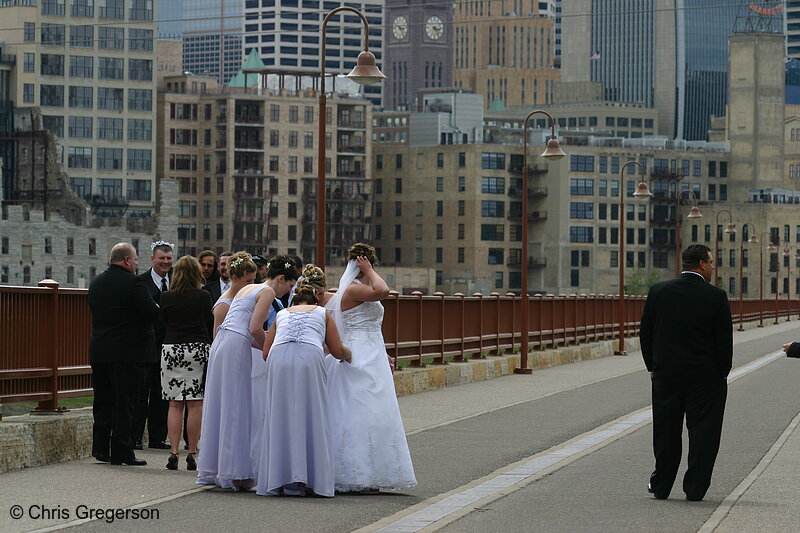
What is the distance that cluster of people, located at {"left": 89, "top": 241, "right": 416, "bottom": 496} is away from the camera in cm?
1336

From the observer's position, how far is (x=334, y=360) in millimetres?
14008

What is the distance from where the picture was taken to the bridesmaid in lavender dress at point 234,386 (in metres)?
13.7

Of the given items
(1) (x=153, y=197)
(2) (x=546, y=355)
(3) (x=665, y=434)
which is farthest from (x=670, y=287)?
(1) (x=153, y=197)

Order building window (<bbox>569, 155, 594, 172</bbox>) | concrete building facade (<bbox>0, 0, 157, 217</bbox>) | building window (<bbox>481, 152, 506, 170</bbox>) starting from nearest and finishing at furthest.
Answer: concrete building facade (<bbox>0, 0, 157, 217</bbox>)
building window (<bbox>481, 152, 506, 170</bbox>)
building window (<bbox>569, 155, 594, 172</bbox>)

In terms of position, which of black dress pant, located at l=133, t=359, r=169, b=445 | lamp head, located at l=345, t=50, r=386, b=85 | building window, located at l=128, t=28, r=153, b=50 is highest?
building window, located at l=128, t=28, r=153, b=50

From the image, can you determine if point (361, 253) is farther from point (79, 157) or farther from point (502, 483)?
point (79, 157)

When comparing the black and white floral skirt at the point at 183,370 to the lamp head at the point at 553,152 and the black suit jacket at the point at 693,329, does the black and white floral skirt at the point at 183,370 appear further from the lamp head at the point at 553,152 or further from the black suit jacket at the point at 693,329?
the lamp head at the point at 553,152

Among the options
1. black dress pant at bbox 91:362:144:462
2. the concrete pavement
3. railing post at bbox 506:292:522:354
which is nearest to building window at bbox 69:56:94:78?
railing post at bbox 506:292:522:354

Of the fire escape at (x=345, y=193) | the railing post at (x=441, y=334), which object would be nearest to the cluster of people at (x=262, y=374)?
the railing post at (x=441, y=334)

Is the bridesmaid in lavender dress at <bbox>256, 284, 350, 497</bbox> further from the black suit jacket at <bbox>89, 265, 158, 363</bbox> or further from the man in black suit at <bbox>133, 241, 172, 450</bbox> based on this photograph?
the man in black suit at <bbox>133, 241, 172, 450</bbox>

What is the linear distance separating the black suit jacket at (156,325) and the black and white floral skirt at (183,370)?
473 mm

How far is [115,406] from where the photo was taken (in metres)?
15.2

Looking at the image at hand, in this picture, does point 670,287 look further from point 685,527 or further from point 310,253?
point 310,253

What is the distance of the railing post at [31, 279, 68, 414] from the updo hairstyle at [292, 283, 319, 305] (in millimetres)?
3484
